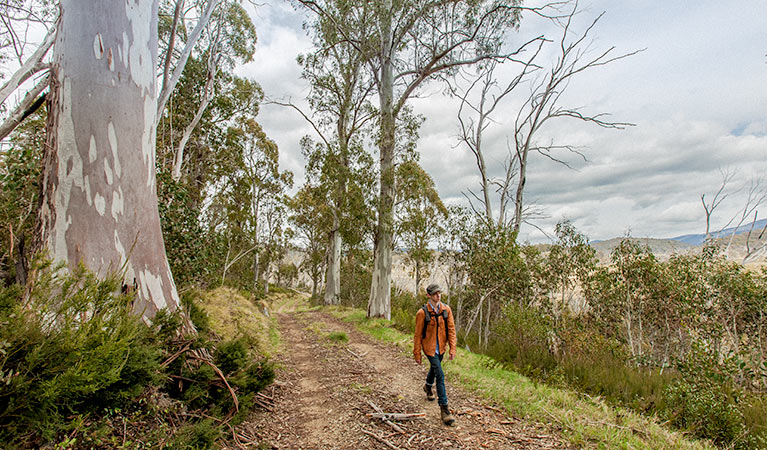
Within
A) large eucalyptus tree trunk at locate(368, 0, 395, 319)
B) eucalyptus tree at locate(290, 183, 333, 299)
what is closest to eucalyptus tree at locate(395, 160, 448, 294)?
large eucalyptus tree trunk at locate(368, 0, 395, 319)

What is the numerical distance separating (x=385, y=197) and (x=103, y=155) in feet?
31.9

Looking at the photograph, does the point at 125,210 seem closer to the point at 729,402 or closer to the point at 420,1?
the point at 729,402

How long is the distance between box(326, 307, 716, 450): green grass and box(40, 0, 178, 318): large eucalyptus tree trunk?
4.07 metres

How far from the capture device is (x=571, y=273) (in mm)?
14477

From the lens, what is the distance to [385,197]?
476 inches

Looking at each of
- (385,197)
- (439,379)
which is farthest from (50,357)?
(385,197)

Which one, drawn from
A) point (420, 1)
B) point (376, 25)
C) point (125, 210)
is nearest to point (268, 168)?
point (376, 25)

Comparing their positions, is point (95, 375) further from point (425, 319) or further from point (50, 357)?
point (425, 319)

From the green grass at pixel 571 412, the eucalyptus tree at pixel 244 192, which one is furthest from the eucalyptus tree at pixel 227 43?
the green grass at pixel 571 412

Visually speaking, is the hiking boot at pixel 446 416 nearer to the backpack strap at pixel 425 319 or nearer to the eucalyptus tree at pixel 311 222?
the backpack strap at pixel 425 319

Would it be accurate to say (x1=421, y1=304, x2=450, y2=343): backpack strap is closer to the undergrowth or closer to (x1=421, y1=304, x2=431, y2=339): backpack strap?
(x1=421, y1=304, x2=431, y2=339): backpack strap

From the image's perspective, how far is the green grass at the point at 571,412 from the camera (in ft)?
10.9

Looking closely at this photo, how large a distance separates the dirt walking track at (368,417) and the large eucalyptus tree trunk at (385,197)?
5574 mm

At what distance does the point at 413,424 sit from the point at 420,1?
13.1 m
